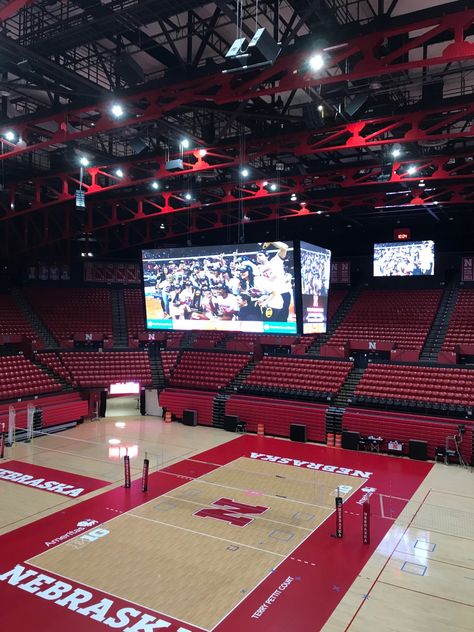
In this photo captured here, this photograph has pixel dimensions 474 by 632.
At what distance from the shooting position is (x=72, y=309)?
2708 cm

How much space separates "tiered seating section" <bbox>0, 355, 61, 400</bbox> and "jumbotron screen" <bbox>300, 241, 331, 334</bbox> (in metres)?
11.7

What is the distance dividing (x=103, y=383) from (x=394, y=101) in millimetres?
15313

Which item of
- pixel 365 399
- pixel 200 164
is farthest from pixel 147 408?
pixel 200 164

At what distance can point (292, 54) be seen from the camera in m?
8.35

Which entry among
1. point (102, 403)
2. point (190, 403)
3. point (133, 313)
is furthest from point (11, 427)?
point (133, 313)

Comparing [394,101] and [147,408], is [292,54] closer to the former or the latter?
[394,101]

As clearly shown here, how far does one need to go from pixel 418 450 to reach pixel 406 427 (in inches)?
34.4

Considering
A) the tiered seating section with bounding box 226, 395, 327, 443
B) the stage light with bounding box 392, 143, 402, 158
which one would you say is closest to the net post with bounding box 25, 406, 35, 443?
the tiered seating section with bounding box 226, 395, 327, 443

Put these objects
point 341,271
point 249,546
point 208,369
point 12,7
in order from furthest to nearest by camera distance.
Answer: point 341,271
point 208,369
point 249,546
point 12,7

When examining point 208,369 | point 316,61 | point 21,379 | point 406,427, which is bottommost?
point 406,427

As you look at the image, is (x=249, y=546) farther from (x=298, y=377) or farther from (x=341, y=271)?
(x=341, y=271)

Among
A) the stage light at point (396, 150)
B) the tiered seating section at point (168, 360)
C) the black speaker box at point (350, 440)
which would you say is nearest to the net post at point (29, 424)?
the tiered seating section at point (168, 360)

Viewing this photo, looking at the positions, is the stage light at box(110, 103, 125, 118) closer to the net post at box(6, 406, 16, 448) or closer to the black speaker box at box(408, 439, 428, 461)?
the net post at box(6, 406, 16, 448)

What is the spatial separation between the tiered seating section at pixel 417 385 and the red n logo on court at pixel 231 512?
789cm
